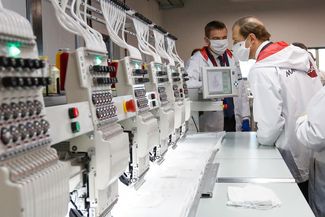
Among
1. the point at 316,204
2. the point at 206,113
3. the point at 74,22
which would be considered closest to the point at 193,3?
the point at 206,113

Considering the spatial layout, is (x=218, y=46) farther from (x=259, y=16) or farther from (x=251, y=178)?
(x=259, y=16)

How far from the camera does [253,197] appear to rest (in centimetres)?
182

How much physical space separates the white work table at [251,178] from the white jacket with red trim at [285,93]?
0.17m

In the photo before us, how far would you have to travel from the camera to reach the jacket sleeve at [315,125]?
7.30ft

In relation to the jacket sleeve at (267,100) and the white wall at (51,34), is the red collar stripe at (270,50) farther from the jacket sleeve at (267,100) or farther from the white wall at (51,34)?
the white wall at (51,34)

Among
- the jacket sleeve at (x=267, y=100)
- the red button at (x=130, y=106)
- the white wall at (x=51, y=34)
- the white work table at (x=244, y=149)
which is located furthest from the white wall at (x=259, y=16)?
the red button at (x=130, y=106)

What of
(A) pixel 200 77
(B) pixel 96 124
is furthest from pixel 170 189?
(A) pixel 200 77

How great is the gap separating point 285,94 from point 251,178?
0.86 metres

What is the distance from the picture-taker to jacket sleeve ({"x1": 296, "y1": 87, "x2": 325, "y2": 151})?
2.22 metres

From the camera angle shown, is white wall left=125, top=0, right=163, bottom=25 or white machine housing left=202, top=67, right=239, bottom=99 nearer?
white machine housing left=202, top=67, right=239, bottom=99

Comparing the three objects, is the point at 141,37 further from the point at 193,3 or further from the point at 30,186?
the point at 193,3

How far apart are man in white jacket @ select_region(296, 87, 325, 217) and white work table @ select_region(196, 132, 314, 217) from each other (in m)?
0.22

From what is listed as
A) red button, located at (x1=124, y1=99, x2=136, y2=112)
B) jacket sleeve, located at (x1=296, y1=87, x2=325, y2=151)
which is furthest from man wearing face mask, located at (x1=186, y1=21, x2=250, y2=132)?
red button, located at (x1=124, y1=99, x2=136, y2=112)

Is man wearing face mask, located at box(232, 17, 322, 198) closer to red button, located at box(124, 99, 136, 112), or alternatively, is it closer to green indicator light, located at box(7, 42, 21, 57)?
red button, located at box(124, 99, 136, 112)
